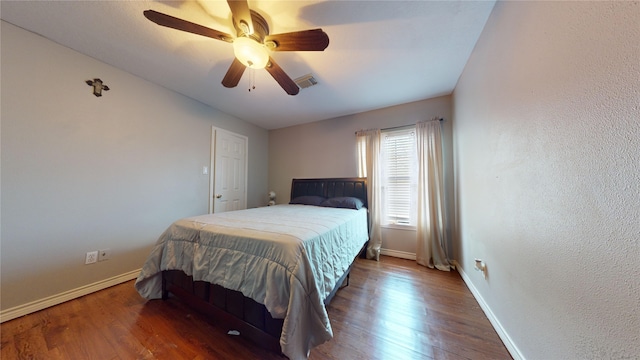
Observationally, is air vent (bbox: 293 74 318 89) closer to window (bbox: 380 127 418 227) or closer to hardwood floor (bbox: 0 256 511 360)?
window (bbox: 380 127 418 227)

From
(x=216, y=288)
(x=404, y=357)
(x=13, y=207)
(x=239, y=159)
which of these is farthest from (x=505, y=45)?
(x=13, y=207)

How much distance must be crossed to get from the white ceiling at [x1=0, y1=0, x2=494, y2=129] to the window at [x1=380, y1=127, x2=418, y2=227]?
663mm

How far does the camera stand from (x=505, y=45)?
1.28m

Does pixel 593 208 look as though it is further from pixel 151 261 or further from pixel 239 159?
pixel 239 159

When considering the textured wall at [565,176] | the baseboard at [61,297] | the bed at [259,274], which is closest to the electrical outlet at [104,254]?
the baseboard at [61,297]

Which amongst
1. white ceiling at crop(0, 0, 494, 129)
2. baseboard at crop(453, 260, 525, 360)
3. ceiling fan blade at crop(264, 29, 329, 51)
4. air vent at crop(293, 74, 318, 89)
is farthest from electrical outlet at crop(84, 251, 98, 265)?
baseboard at crop(453, 260, 525, 360)

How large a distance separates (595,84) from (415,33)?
1.34 meters

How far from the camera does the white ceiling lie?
1423 mm

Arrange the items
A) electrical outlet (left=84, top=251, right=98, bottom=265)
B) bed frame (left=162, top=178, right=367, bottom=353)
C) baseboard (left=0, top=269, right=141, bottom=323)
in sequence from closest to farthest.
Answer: bed frame (left=162, top=178, right=367, bottom=353), baseboard (left=0, top=269, right=141, bottom=323), electrical outlet (left=84, top=251, right=98, bottom=265)

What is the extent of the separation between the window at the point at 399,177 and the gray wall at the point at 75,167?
10.4 ft

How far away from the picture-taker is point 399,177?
2.99 metres

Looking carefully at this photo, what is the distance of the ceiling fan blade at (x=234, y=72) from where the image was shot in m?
1.61

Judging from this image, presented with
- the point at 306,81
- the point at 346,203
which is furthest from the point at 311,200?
the point at 306,81

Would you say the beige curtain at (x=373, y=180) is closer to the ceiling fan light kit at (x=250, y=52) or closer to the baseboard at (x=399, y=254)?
the baseboard at (x=399, y=254)
